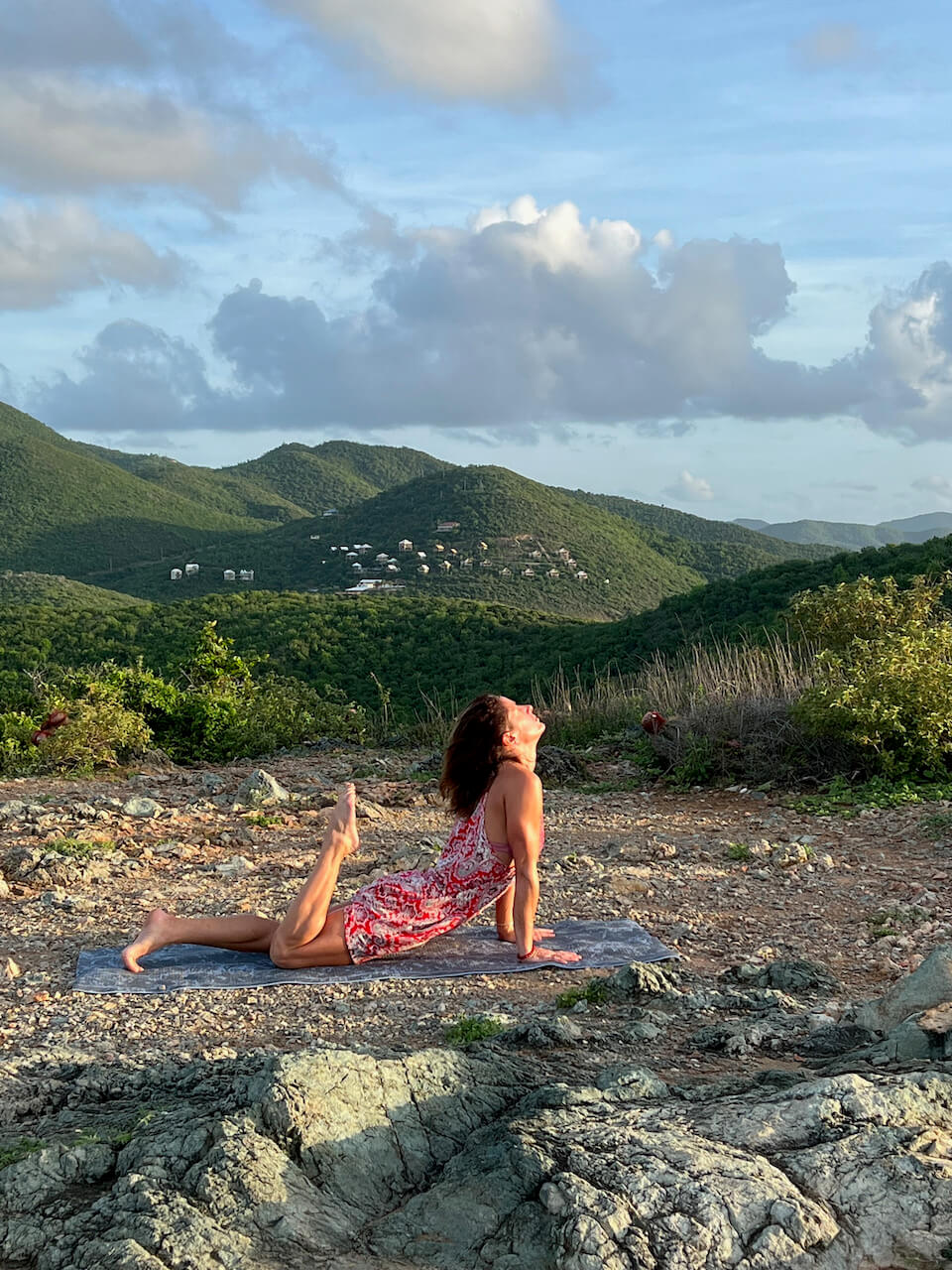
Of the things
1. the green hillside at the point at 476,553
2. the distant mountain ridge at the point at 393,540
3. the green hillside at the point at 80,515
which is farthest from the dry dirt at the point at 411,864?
the green hillside at the point at 80,515

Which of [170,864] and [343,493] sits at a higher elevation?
[343,493]

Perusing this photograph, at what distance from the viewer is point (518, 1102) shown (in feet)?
8.54

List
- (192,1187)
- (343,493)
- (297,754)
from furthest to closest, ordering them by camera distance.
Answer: (343,493) < (297,754) < (192,1187)

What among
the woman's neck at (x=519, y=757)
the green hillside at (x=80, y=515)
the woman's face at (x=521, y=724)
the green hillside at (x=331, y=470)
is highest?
the green hillside at (x=331, y=470)

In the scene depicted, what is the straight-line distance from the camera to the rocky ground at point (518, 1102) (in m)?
2.08

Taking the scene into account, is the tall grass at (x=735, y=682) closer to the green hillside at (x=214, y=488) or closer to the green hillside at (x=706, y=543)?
the green hillside at (x=706, y=543)

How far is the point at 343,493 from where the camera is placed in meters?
87.9

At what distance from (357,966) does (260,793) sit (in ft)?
12.0

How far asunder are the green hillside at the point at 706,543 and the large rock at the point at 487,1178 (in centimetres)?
4065

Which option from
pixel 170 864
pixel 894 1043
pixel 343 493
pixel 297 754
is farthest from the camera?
pixel 343 493

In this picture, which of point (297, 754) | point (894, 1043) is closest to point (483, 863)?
point (894, 1043)

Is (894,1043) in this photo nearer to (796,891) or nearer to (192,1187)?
(192,1187)

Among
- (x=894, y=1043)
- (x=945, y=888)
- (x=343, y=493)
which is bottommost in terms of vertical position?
(x=945, y=888)

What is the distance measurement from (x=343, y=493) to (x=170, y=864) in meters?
83.3
